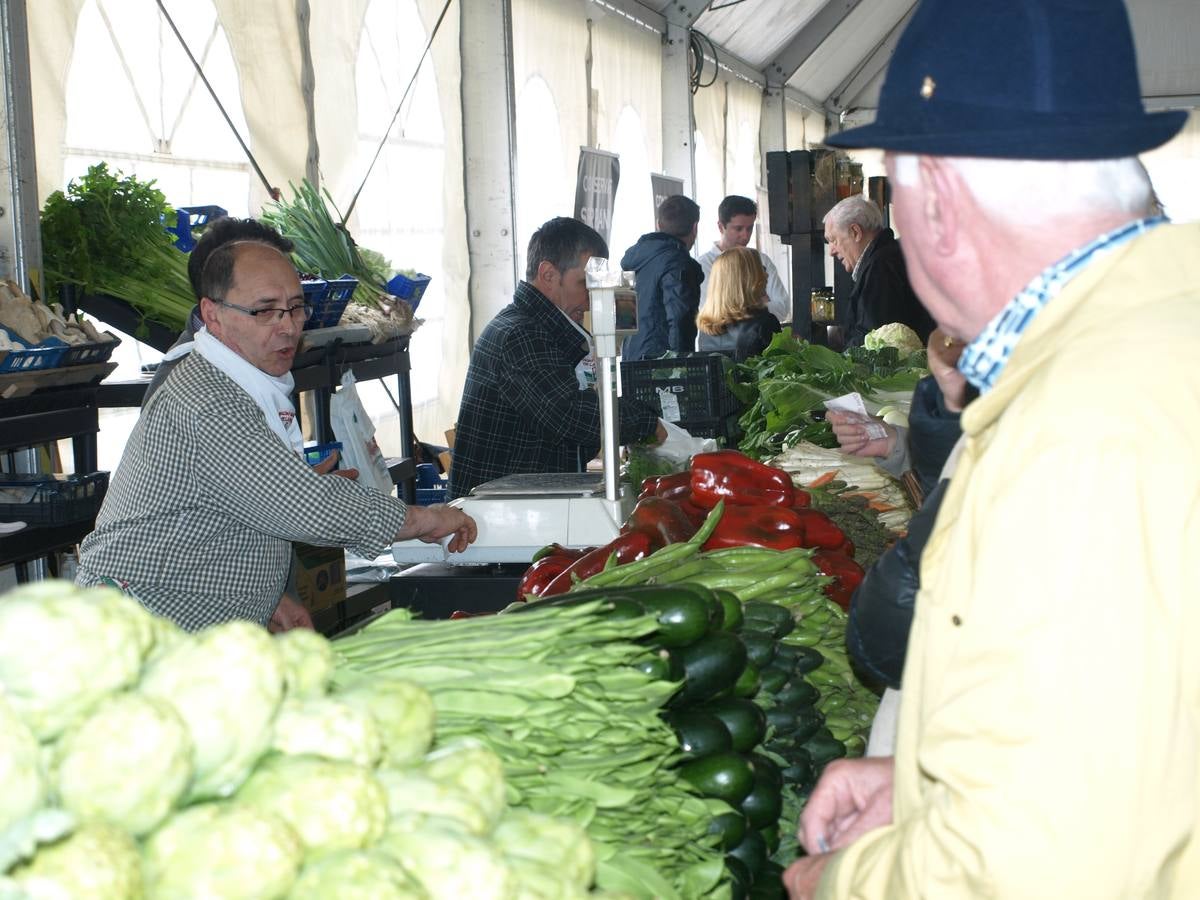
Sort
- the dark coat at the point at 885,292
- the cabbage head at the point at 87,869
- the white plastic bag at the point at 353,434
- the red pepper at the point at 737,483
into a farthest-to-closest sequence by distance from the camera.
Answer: the dark coat at the point at 885,292, the white plastic bag at the point at 353,434, the red pepper at the point at 737,483, the cabbage head at the point at 87,869

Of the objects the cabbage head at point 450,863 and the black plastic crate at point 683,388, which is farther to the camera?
the black plastic crate at point 683,388

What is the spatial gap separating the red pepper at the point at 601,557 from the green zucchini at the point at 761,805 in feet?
2.19

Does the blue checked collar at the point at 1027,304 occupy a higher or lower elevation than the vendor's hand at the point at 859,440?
higher

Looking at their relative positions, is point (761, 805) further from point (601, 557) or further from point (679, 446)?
point (679, 446)

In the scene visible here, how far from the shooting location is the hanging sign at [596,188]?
917 centimetres

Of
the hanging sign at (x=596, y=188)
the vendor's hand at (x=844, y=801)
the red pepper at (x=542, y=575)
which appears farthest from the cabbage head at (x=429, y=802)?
the hanging sign at (x=596, y=188)

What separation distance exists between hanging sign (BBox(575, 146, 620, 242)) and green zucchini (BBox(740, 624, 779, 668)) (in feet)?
22.3

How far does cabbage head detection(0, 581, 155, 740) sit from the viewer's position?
1.12m

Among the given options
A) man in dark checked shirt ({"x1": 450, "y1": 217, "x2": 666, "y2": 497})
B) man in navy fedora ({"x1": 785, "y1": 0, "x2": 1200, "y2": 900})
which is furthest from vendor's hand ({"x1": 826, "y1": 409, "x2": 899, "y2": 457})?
man in navy fedora ({"x1": 785, "y1": 0, "x2": 1200, "y2": 900})

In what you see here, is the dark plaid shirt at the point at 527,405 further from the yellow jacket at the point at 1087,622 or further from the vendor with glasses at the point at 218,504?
the yellow jacket at the point at 1087,622

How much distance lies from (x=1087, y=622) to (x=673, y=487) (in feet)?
8.36

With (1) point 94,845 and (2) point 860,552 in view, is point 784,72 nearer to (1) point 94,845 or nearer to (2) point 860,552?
(2) point 860,552

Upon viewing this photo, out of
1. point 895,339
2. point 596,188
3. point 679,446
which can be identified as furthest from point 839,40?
point 679,446

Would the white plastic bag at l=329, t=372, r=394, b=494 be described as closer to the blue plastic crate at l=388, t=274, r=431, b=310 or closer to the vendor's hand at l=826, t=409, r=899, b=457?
the blue plastic crate at l=388, t=274, r=431, b=310
